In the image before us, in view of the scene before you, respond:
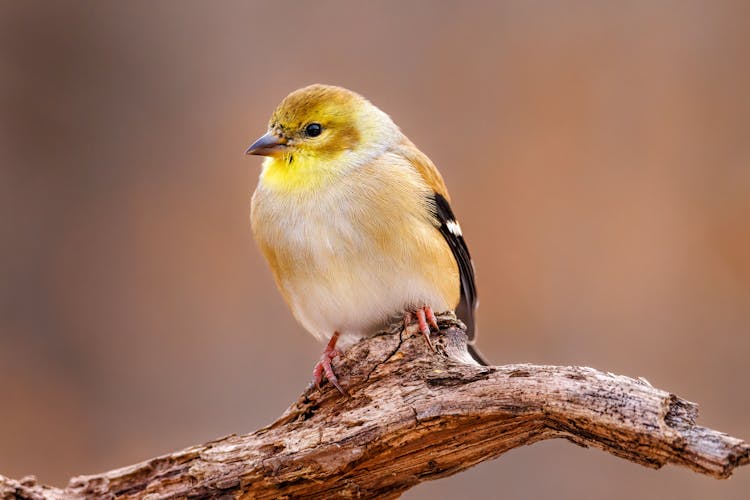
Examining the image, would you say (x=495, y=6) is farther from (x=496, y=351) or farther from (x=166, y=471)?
(x=166, y=471)

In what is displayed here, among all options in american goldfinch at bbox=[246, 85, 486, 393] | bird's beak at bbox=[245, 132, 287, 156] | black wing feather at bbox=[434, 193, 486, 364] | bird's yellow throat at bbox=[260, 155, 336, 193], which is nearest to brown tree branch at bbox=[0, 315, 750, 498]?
american goldfinch at bbox=[246, 85, 486, 393]

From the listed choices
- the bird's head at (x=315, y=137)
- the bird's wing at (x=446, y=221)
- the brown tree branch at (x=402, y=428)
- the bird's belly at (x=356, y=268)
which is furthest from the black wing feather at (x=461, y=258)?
the brown tree branch at (x=402, y=428)

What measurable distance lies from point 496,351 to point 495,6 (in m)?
2.30

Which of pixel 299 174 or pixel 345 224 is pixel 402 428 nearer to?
pixel 345 224

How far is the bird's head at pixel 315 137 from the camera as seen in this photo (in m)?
3.17

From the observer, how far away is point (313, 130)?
3225 mm

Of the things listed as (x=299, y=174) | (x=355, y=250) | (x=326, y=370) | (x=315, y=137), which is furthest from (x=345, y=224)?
(x=326, y=370)

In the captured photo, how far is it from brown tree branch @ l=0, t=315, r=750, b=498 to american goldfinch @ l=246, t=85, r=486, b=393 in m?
0.14

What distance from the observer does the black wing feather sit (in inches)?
132

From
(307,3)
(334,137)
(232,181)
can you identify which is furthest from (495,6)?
(334,137)

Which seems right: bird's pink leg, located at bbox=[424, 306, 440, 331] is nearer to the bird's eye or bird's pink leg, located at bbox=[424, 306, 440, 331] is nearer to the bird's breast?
the bird's breast

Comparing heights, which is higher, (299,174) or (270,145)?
(270,145)

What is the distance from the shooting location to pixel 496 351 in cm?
538

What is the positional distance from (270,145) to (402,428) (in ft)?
3.97
